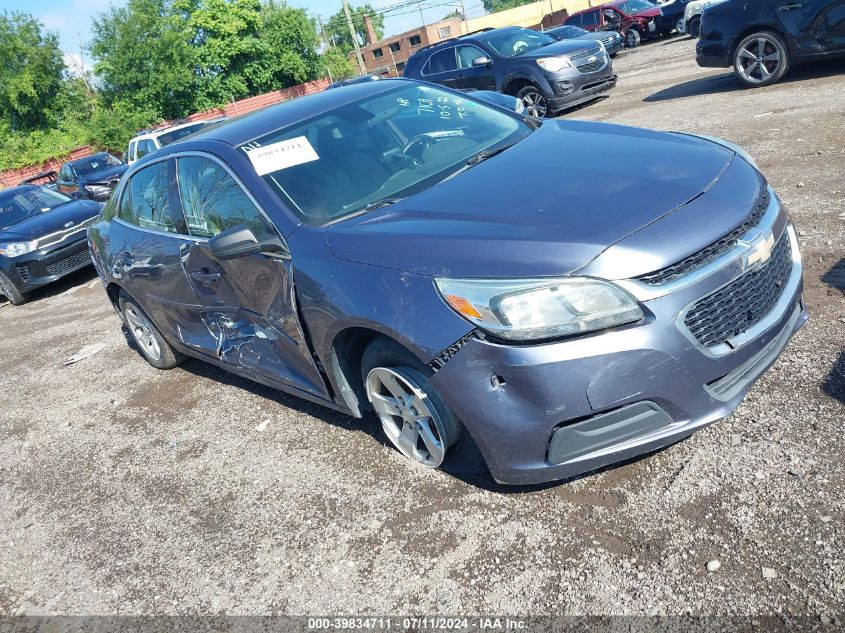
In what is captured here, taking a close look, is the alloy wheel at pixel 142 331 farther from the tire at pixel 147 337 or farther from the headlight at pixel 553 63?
the headlight at pixel 553 63

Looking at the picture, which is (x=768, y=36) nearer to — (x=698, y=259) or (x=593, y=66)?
(x=593, y=66)

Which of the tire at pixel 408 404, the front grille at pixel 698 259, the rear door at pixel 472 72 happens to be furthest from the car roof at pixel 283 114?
the rear door at pixel 472 72

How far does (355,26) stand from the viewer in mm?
90125

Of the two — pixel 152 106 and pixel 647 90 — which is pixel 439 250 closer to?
pixel 647 90

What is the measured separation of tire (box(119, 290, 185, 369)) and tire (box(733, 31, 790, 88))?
8.29 metres

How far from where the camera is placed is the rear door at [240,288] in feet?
11.5

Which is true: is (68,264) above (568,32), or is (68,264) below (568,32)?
below

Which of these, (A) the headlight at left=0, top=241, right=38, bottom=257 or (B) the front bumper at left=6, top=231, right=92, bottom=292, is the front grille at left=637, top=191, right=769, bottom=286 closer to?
(B) the front bumper at left=6, top=231, right=92, bottom=292

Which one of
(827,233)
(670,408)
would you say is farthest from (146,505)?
(827,233)

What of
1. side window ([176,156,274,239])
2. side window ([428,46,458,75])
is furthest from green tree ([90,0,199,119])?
side window ([176,156,274,239])

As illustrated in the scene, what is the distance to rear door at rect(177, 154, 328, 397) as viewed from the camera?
11.5ft

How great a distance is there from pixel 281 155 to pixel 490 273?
64.6 inches

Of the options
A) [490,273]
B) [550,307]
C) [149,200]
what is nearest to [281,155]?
[149,200]

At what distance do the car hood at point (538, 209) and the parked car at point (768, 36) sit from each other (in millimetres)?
6655
